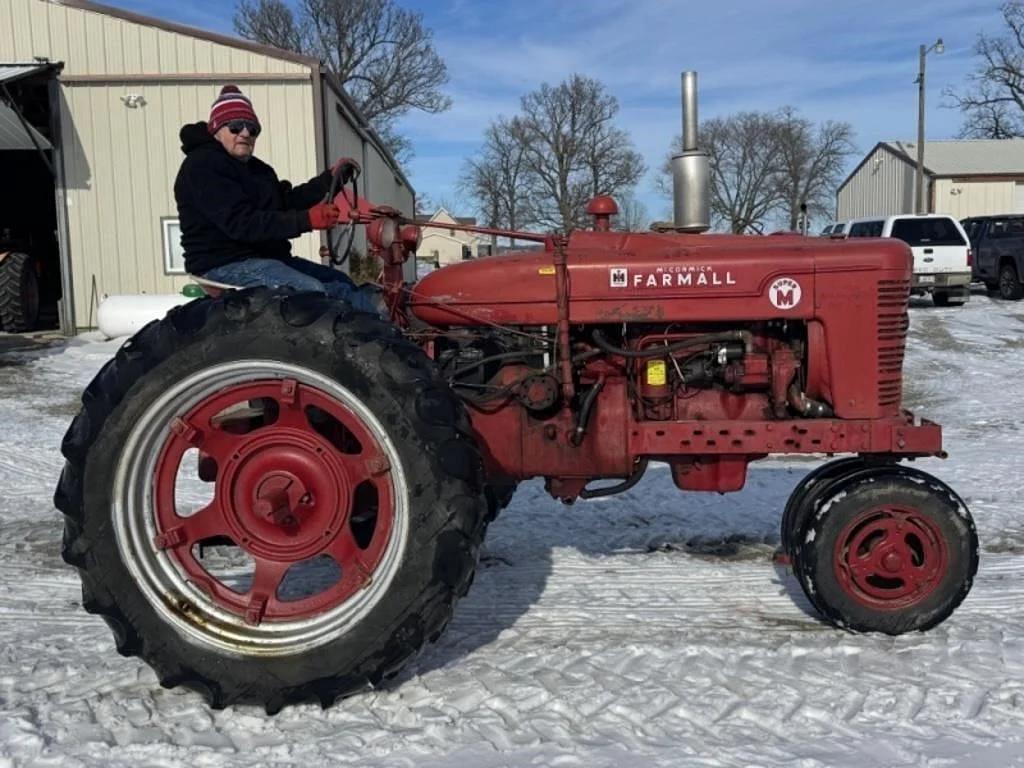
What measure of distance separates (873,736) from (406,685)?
1.40 m

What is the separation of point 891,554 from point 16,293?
15.1 meters

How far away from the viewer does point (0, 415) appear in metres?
8.65

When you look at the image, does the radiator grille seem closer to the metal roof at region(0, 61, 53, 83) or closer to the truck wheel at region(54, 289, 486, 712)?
Result: the truck wheel at region(54, 289, 486, 712)

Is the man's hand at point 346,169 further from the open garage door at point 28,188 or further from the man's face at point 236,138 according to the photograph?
the open garage door at point 28,188

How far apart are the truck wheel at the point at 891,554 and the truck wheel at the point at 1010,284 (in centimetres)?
1935

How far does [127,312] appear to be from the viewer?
13.7m

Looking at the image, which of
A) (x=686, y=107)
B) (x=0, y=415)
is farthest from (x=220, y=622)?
(x=0, y=415)

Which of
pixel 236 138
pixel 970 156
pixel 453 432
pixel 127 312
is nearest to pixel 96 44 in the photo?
pixel 127 312

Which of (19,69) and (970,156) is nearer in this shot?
(19,69)

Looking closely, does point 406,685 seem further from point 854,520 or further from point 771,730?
point 854,520

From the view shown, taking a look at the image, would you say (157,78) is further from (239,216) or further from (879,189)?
(879,189)

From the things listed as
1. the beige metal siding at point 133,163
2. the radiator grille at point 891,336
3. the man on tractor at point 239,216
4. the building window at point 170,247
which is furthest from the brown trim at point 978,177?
the man on tractor at point 239,216

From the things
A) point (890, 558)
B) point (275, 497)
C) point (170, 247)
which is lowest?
point (890, 558)

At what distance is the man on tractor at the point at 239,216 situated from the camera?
3396 mm
